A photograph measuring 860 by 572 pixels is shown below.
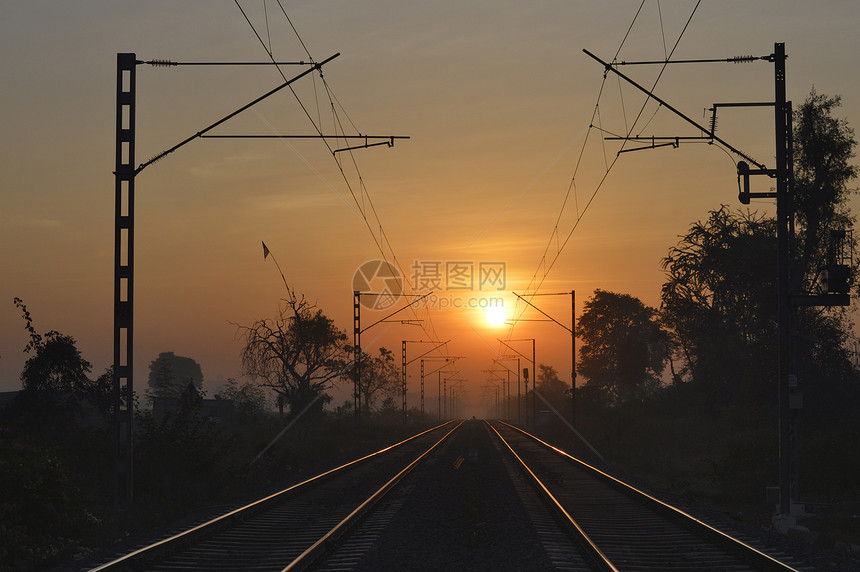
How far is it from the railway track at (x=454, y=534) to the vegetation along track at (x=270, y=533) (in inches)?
1.0

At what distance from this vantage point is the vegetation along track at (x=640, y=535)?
40.4 ft

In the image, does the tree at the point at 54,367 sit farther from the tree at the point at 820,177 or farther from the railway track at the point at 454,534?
the tree at the point at 820,177

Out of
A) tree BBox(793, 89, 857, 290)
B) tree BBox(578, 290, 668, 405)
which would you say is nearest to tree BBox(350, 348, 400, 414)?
tree BBox(578, 290, 668, 405)

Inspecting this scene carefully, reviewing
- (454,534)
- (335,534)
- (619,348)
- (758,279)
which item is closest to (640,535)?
(454,534)

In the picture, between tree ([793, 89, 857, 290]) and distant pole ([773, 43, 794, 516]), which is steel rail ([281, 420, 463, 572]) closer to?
distant pole ([773, 43, 794, 516])

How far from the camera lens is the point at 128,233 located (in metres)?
20.8

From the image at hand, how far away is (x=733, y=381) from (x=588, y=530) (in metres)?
45.2

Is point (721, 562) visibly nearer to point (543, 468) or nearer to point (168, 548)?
point (168, 548)

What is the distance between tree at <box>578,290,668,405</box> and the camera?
100688mm

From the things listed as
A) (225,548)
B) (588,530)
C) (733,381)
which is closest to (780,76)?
(588,530)

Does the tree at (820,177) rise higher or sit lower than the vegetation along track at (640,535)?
higher

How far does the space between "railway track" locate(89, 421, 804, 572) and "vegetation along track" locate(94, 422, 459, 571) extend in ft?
0.08

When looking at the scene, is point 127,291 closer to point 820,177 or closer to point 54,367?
point 54,367

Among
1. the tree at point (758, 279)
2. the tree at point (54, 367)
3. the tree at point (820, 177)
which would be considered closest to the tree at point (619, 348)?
the tree at point (758, 279)
